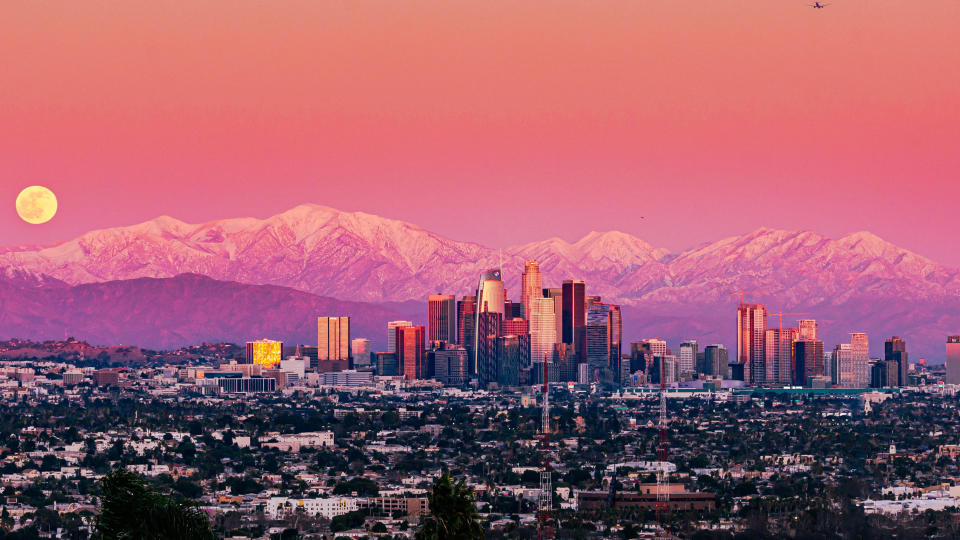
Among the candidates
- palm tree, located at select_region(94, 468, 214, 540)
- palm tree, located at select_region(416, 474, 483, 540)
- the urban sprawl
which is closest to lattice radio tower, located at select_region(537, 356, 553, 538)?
the urban sprawl

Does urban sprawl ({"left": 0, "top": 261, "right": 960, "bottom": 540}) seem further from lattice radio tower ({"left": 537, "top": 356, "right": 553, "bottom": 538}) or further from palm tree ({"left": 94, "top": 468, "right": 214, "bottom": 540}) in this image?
palm tree ({"left": 94, "top": 468, "right": 214, "bottom": 540})

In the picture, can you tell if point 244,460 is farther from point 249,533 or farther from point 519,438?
point 249,533

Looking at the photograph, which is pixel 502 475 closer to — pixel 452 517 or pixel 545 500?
pixel 545 500

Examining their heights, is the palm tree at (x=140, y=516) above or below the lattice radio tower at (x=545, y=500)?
above

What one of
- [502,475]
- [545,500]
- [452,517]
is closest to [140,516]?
[452,517]

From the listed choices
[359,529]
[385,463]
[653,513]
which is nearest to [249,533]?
[359,529]

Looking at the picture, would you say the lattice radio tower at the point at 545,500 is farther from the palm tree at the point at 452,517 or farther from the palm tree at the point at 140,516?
the palm tree at the point at 140,516

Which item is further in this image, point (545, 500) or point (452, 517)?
point (545, 500)

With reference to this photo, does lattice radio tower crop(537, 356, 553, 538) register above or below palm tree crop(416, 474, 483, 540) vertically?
below

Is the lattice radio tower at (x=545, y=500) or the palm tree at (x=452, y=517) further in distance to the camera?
the lattice radio tower at (x=545, y=500)

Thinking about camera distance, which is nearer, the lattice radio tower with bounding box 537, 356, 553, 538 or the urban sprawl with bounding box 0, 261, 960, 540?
the lattice radio tower with bounding box 537, 356, 553, 538

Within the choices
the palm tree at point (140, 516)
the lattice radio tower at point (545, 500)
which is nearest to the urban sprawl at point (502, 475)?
the lattice radio tower at point (545, 500)
